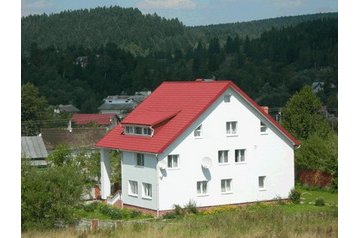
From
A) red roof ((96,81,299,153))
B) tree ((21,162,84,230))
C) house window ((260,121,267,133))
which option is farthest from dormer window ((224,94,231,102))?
tree ((21,162,84,230))

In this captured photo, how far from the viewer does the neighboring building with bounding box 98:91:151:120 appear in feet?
115

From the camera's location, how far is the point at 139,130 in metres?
15.2

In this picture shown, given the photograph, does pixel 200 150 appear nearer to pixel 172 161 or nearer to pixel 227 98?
pixel 172 161

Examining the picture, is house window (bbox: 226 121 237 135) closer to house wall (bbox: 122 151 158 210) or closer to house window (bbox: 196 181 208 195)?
house window (bbox: 196 181 208 195)

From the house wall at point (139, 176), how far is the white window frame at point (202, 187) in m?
0.88

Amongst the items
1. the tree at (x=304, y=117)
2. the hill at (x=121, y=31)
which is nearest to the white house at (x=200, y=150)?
the tree at (x=304, y=117)

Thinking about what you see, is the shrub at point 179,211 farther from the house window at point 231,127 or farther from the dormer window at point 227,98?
the dormer window at point 227,98

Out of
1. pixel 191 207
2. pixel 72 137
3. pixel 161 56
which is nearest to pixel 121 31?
pixel 161 56

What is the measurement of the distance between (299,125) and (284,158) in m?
3.15

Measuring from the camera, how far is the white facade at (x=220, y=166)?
14.5 metres

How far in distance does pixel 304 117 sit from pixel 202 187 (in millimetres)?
5204
